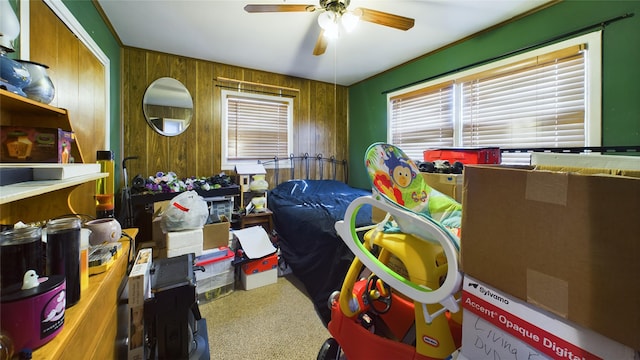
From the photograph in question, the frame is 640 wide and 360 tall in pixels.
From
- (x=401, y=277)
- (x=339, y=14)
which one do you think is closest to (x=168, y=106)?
(x=339, y=14)

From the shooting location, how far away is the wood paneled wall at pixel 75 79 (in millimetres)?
1225

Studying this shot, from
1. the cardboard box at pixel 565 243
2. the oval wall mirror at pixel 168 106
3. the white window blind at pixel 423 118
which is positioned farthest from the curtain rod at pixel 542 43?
the oval wall mirror at pixel 168 106

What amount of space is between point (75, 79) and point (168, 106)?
137 cm

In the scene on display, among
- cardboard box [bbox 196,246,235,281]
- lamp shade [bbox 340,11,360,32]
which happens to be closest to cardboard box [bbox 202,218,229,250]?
cardboard box [bbox 196,246,235,281]

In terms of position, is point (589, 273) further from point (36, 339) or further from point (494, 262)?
point (36, 339)

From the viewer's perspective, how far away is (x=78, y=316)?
0.70 metres

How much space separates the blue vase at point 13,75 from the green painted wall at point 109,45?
1.14m

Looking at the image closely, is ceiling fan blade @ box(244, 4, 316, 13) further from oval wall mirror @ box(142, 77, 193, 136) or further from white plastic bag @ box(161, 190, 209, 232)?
oval wall mirror @ box(142, 77, 193, 136)

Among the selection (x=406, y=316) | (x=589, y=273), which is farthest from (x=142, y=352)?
(x=589, y=273)

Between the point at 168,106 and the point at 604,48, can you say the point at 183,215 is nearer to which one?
the point at 168,106

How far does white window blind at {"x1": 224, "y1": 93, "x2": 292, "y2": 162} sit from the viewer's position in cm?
333

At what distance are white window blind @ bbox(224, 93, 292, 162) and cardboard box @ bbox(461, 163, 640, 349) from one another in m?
3.16

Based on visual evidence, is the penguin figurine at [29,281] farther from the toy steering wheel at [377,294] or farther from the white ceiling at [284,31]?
the white ceiling at [284,31]

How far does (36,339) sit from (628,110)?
10.1ft
